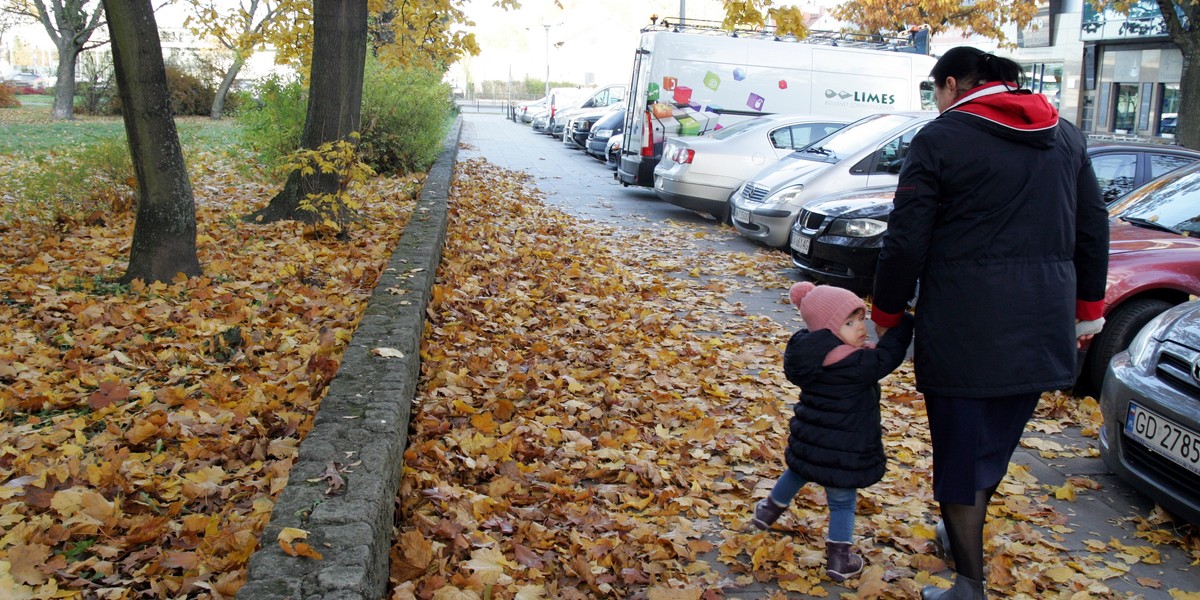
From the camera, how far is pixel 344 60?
390 inches

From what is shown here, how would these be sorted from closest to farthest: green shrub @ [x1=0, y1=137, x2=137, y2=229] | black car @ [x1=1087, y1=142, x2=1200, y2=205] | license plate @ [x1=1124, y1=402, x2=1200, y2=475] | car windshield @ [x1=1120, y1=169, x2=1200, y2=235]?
license plate @ [x1=1124, y1=402, x2=1200, y2=475]
car windshield @ [x1=1120, y1=169, x2=1200, y2=235]
black car @ [x1=1087, y1=142, x2=1200, y2=205]
green shrub @ [x1=0, y1=137, x2=137, y2=229]

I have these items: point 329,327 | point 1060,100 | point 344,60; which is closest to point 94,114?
point 344,60

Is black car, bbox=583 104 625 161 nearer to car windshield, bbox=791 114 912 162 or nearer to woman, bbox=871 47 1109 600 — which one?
car windshield, bbox=791 114 912 162

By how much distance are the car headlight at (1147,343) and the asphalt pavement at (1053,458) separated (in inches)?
25.8

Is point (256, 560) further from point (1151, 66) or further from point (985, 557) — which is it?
point (1151, 66)

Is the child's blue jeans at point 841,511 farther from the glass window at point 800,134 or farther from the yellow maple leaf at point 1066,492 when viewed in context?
the glass window at point 800,134

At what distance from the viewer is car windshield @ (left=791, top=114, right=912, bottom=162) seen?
11.8 m

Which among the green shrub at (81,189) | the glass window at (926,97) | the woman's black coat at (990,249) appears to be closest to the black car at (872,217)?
the woman's black coat at (990,249)

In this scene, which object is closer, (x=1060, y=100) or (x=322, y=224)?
(x=322, y=224)

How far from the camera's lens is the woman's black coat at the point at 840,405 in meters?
3.43

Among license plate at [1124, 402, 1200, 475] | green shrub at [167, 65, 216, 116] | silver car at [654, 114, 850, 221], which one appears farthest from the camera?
green shrub at [167, 65, 216, 116]

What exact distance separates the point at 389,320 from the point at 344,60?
530 cm

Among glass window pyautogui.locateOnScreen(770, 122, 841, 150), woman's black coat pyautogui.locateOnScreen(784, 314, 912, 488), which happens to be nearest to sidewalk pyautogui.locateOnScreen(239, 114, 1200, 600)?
woman's black coat pyautogui.locateOnScreen(784, 314, 912, 488)

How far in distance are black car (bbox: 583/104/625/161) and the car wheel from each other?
61.9 feet
